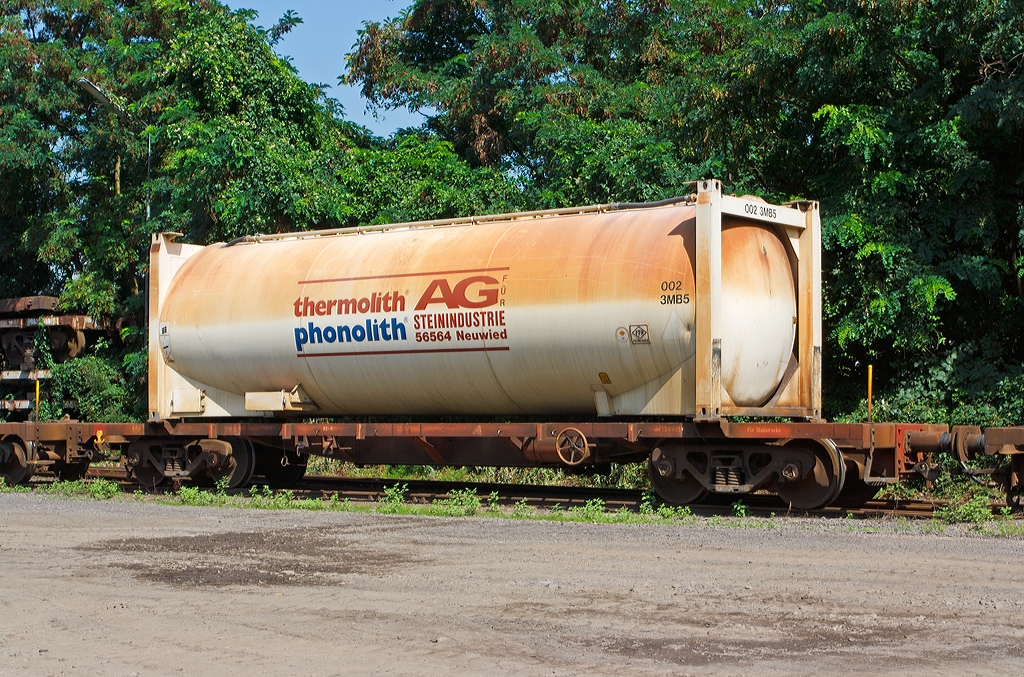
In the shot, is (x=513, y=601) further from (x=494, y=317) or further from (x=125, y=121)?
(x=125, y=121)

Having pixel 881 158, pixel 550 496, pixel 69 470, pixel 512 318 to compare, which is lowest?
pixel 550 496

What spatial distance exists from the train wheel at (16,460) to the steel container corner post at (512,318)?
2859 mm

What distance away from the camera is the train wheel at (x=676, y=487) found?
13039mm

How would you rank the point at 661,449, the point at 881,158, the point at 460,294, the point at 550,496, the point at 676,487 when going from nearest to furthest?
the point at 661,449 < the point at 676,487 < the point at 460,294 < the point at 550,496 < the point at 881,158

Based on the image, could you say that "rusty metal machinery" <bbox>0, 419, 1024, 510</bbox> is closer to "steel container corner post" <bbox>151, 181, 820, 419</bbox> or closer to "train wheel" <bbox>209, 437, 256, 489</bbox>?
"train wheel" <bbox>209, 437, 256, 489</bbox>

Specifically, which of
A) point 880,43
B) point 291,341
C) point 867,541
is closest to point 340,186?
point 291,341

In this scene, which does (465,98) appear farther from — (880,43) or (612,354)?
(612,354)

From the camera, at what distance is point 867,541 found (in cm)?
997

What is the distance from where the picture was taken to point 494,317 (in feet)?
43.8

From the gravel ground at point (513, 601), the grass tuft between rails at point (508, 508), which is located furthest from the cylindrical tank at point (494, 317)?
the gravel ground at point (513, 601)

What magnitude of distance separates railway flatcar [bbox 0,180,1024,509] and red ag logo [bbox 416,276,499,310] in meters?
0.03

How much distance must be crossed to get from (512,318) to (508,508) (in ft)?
7.34

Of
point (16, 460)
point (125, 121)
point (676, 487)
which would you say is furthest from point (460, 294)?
point (125, 121)

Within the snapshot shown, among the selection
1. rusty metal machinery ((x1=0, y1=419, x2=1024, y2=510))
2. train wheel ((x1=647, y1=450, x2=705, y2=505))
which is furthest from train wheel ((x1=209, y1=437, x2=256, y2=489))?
train wheel ((x1=647, y1=450, x2=705, y2=505))
